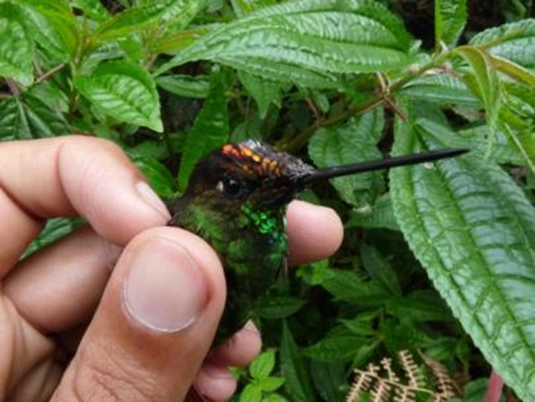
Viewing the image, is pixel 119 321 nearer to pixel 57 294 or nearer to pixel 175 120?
pixel 57 294

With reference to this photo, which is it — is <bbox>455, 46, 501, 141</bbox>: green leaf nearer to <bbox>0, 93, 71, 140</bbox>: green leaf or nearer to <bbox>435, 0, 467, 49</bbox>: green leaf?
<bbox>435, 0, 467, 49</bbox>: green leaf

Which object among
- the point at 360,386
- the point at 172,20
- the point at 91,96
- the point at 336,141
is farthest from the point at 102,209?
the point at 360,386

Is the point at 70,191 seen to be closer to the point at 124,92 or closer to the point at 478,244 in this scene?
the point at 124,92

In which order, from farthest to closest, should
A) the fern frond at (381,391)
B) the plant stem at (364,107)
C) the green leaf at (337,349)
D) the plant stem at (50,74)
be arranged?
1. the green leaf at (337,349)
2. the fern frond at (381,391)
3. the plant stem at (50,74)
4. the plant stem at (364,107)

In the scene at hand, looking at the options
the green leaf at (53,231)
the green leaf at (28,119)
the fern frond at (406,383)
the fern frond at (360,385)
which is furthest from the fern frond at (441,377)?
the green leaf at (28,119)

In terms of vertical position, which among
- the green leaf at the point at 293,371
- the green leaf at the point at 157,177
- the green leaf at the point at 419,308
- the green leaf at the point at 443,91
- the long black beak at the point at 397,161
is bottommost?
the green leaf at the point at 293,371

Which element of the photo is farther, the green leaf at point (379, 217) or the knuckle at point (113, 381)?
the green leaf at point (379, 217)

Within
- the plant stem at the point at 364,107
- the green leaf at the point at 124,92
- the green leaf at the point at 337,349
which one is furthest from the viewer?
the green leaf at the point at 337,349

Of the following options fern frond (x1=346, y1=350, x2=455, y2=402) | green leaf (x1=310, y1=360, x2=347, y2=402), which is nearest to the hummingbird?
fern frond (x1=346, y1=350, x2=455, y2=402)

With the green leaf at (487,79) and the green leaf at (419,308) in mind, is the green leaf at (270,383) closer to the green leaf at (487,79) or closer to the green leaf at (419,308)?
the green leaf at (419,308)
